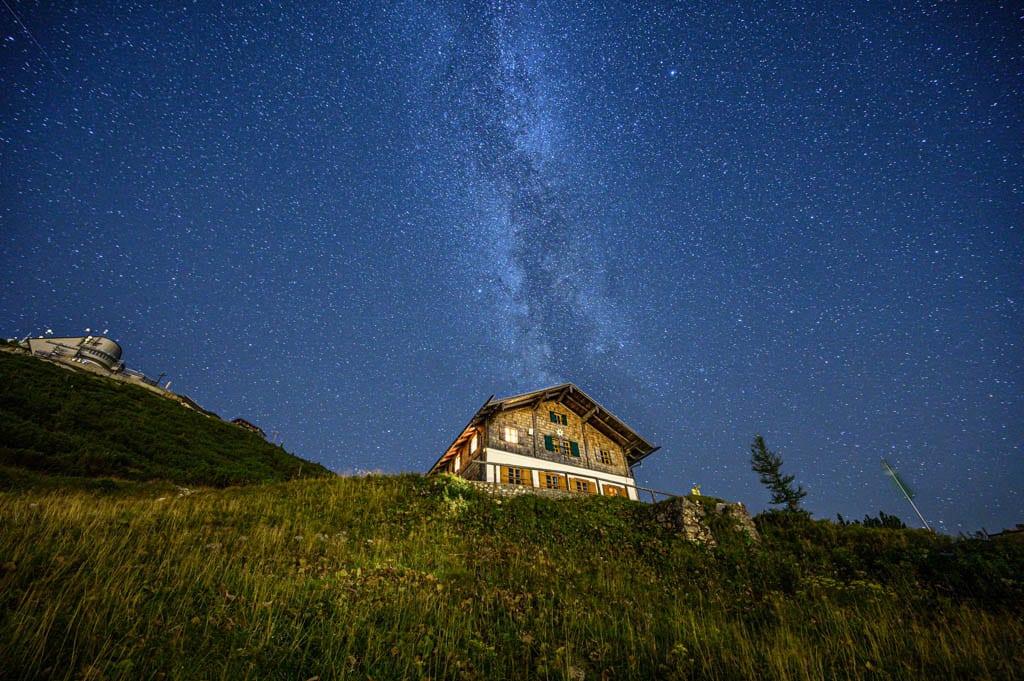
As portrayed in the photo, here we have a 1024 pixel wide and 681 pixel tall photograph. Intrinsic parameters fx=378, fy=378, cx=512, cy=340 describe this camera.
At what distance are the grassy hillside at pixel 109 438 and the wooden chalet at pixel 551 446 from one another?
11.1 meters

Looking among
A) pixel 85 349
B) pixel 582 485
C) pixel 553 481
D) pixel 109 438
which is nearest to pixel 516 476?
pixel 553 481

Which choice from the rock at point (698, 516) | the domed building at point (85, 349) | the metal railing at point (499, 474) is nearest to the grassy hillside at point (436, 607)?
the rock at point (698, 516)

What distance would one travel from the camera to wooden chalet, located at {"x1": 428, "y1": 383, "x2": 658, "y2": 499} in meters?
24.5

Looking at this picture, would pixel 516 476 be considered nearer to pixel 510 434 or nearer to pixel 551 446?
pixel 510 434

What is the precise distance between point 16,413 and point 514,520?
87.7ft

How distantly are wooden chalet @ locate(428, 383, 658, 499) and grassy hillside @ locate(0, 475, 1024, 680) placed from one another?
1328 centimetres

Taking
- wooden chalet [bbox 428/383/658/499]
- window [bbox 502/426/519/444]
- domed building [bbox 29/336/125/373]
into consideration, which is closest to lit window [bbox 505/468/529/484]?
wooden chalet [bbox 428/383/658/499]

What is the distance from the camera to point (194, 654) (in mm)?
3426

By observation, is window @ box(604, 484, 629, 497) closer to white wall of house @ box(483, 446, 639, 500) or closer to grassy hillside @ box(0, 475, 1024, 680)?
white wall of house @ box(483, 446, 639, 500)

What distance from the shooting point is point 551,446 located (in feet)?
88.6

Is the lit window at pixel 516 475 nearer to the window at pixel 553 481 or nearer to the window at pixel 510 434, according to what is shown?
the window at pixel 553 481

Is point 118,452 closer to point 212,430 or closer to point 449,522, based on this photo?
point 212,430

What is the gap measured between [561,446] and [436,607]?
75.2ft

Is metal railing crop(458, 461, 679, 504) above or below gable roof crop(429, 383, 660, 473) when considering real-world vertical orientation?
below
